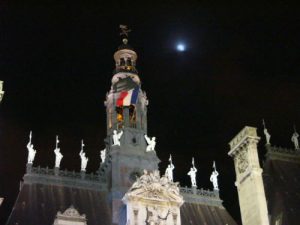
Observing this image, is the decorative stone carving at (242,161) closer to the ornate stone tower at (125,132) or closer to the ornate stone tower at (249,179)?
the ornate stone tower at (249,179)

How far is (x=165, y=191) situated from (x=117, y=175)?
7949mm

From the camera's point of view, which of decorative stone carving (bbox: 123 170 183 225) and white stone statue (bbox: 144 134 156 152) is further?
white stone statue (bbox: 144 134 156 152)

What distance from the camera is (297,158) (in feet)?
222

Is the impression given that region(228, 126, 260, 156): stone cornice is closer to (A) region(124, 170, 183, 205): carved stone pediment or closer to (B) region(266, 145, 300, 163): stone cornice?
(A) region(124, 170, 183, 205): carved stone pediment

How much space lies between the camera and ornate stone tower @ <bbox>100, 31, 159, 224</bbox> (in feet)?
Result: 203

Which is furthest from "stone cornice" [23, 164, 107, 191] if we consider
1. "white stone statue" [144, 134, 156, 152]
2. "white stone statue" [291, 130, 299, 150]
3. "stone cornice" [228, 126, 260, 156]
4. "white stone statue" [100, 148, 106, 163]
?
"white stone statue" [291, 130, 299, 150]

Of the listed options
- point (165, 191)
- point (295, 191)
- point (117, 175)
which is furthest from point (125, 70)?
point (295, 191)

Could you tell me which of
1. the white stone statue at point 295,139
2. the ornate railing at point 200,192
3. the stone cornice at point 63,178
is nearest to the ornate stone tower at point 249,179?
the ornate railing at point 200,192

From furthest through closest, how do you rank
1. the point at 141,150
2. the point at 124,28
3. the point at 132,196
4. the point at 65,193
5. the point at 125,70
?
the point at 124,28
the point at 125,70
the point at 141,150
the point at 65,193
the point at 132,196

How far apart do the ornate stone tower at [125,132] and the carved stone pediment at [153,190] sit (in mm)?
4122

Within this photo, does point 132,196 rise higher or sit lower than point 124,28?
lower

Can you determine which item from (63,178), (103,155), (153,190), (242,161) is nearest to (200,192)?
(242,161)

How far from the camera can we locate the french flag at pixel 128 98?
66500mm

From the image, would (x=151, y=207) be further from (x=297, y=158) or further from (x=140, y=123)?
(x=297, y=158)
